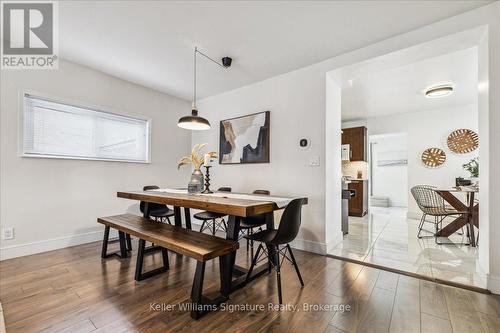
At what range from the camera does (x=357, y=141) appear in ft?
18.8

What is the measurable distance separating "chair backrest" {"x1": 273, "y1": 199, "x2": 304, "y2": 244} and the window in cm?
307

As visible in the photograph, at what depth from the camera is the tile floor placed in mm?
2291

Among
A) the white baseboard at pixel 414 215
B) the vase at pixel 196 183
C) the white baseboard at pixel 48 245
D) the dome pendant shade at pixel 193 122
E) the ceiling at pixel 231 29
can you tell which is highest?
the ceiling at pixel 231 29

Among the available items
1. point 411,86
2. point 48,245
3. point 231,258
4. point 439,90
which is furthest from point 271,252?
point 439,90

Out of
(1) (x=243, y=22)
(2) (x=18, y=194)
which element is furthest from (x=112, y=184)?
(1) (x=243, y=22)

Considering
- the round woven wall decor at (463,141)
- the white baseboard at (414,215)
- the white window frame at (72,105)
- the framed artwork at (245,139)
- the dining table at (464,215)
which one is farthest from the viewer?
the white baseboard at (414,215)

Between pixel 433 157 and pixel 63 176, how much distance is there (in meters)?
Answer: 7.18

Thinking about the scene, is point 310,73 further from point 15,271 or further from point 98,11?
point 15,271

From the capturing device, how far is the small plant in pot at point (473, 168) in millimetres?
4081

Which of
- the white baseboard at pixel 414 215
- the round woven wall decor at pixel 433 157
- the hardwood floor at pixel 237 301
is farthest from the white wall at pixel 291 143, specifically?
the round woven wall decor at pixel 433 157

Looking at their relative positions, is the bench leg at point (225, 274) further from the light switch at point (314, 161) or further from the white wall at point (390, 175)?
the white wall at point (390, 175)

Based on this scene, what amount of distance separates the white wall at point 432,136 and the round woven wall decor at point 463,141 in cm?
8

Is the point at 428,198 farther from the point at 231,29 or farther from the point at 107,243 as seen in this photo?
the point at 107,243

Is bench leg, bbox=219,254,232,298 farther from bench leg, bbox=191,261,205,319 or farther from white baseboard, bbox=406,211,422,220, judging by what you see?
white baseboard, bbox=406,211,422,220
